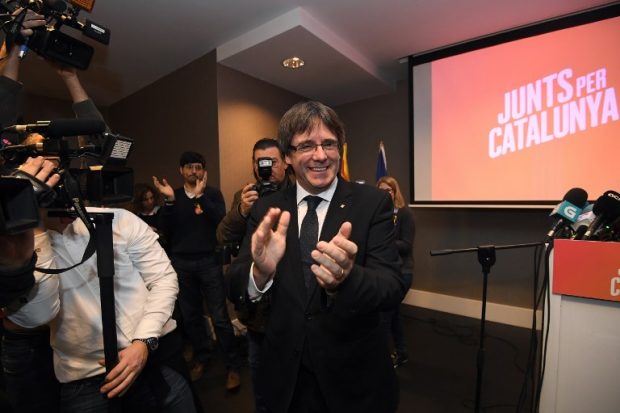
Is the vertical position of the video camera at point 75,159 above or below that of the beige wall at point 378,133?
below

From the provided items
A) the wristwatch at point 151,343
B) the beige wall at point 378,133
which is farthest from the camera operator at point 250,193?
the beige wall at point 378,133

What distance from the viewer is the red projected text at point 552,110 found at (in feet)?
8.48

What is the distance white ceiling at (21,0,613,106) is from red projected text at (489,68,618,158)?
57cm

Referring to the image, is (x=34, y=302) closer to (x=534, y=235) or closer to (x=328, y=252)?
(x=328, y=252)

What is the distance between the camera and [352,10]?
254cm

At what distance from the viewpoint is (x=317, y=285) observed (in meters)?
0.99

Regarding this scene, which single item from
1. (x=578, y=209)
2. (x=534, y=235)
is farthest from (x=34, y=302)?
(x=534, y=235)

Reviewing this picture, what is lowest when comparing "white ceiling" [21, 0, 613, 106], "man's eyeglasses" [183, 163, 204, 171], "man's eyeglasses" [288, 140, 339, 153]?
"man's eyeglasses" [288, 140, 339, 153]

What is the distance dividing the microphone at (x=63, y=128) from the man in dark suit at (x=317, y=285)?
0.48 meters

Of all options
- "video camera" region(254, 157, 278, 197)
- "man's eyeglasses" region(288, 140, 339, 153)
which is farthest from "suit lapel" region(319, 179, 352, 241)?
"video camera" region(254, 157, 278, 197)

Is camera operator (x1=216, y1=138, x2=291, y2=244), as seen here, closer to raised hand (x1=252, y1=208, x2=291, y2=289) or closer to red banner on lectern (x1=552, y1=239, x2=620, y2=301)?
raised hand (x1=252, y1=208, x2=291, y2=289)

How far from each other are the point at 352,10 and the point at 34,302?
2.75 m

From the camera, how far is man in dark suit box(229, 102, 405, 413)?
93cm

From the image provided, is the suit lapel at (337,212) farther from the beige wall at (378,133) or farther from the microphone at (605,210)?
the beige wall at (378,133)
